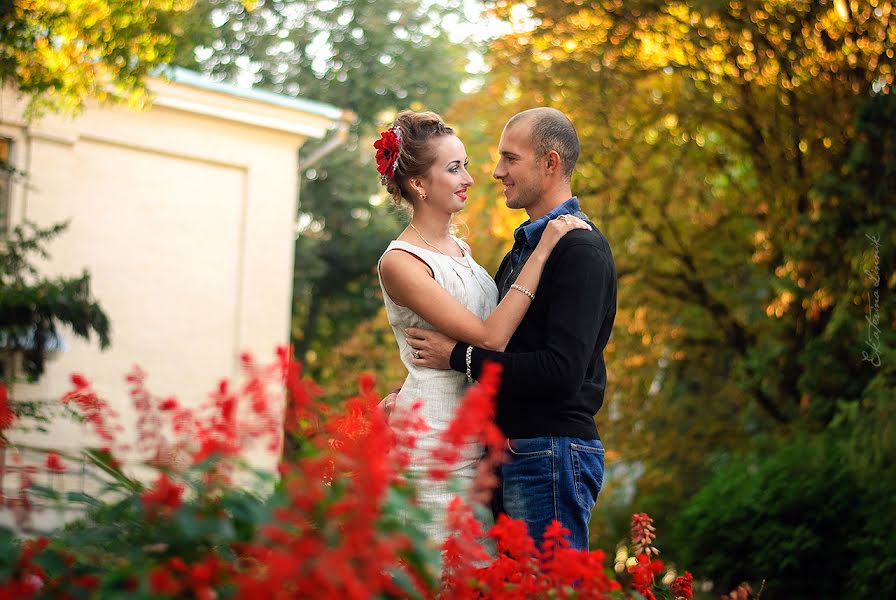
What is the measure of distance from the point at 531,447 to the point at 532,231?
75 cm

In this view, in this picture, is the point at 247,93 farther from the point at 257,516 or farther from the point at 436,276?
the point at 257,516

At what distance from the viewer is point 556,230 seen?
3.44 metres

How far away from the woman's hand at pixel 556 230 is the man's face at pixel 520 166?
0.89ft

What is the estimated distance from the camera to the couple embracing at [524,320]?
10.8 feet

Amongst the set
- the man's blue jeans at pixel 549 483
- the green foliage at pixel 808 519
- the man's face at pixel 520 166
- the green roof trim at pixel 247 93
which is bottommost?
the green foliage at pixel 808 519

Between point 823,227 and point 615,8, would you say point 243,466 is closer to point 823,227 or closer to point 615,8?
point 823,227

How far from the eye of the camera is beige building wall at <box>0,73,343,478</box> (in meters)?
13.9

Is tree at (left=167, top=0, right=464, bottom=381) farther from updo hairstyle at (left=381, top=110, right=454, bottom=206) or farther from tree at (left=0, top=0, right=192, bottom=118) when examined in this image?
updo hairstyle at (left=381, top=110, right=454, bottom=206)

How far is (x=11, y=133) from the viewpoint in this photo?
13.2 m

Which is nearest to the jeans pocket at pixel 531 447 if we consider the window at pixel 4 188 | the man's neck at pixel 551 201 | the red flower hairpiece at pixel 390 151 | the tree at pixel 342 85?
the man's neck at pixel 551 201

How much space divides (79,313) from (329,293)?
18215 mm

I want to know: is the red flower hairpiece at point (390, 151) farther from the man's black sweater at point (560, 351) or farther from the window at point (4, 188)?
the window at point (4, 188)

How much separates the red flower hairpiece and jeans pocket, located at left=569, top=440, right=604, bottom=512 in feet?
4.06

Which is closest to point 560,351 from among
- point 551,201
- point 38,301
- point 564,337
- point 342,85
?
point 564,337
